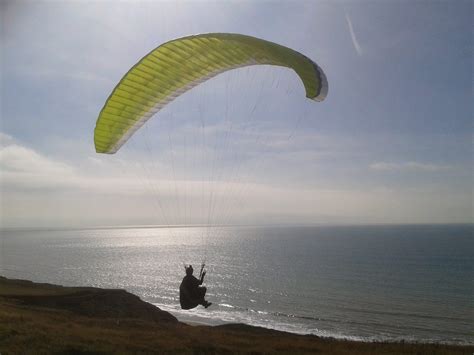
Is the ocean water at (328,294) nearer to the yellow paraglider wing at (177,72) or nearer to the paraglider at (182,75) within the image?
the paraglider at (182,75)

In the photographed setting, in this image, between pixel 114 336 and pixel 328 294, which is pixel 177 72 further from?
pixel 328 294

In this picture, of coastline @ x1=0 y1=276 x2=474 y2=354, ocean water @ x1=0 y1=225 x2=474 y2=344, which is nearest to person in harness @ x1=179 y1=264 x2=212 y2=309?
coastline @ x1=0 y1=276 x2=474 y2=354

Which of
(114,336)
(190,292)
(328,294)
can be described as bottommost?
(328,294)

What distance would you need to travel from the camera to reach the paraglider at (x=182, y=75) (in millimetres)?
7434

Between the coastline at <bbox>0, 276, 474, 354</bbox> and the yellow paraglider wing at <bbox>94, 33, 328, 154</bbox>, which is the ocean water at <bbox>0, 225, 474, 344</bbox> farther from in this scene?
the yellow paraglider wing at <bbox>94, 33, 328, 154</bbox>

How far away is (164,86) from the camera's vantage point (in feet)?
27.7

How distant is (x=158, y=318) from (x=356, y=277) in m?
43.2

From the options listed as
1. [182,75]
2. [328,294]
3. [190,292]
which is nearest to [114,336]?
[190,292]

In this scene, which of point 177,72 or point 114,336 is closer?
point 177,72

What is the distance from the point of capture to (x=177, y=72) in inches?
324

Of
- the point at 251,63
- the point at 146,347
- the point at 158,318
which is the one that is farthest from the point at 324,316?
the point at 251,63

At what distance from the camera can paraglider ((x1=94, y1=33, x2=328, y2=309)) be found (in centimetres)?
743

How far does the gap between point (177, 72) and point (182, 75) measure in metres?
0.18

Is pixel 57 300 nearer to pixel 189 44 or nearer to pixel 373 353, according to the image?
pixel 373 353
